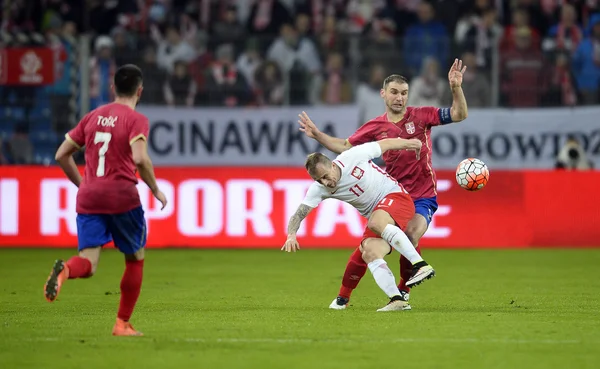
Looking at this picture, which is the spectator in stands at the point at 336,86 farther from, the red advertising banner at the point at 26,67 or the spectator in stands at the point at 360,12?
the red advertising banner at the point at 26,67

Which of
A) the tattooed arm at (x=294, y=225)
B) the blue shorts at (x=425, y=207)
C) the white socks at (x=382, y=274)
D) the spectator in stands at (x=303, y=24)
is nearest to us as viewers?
the tattooed arm at (x=294, y=225)

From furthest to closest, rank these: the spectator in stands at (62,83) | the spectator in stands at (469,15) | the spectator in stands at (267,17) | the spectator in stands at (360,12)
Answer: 1. the spectator in stands at (360,12)
2. the spectator in stands at (267,17)
3. the spectator in stands at (469,15)
4. the spectator in stands at (62,83)

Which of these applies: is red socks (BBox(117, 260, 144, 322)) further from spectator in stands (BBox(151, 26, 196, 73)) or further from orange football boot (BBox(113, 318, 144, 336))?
spectator in stands (BBox(151, 26, 196, 73))

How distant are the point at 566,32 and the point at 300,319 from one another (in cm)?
1272

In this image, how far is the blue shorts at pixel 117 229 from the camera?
8.38m

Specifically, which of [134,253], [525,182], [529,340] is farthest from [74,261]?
[525,182]

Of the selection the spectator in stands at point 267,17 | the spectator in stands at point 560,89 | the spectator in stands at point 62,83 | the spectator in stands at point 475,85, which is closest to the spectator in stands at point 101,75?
the spectator in stands at point 62,83

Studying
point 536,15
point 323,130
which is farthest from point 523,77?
point 323,130

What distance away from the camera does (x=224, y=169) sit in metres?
18.6

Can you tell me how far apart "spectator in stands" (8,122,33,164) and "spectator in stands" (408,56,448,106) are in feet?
21.6

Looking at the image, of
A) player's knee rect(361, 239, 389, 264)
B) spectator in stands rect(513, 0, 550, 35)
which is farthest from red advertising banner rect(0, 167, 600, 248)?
player's knee rect(361, 239, 389, 264)

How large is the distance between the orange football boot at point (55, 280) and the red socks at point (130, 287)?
17.5 inches

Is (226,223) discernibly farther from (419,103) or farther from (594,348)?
(594,348)

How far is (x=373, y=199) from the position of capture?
411 inches
